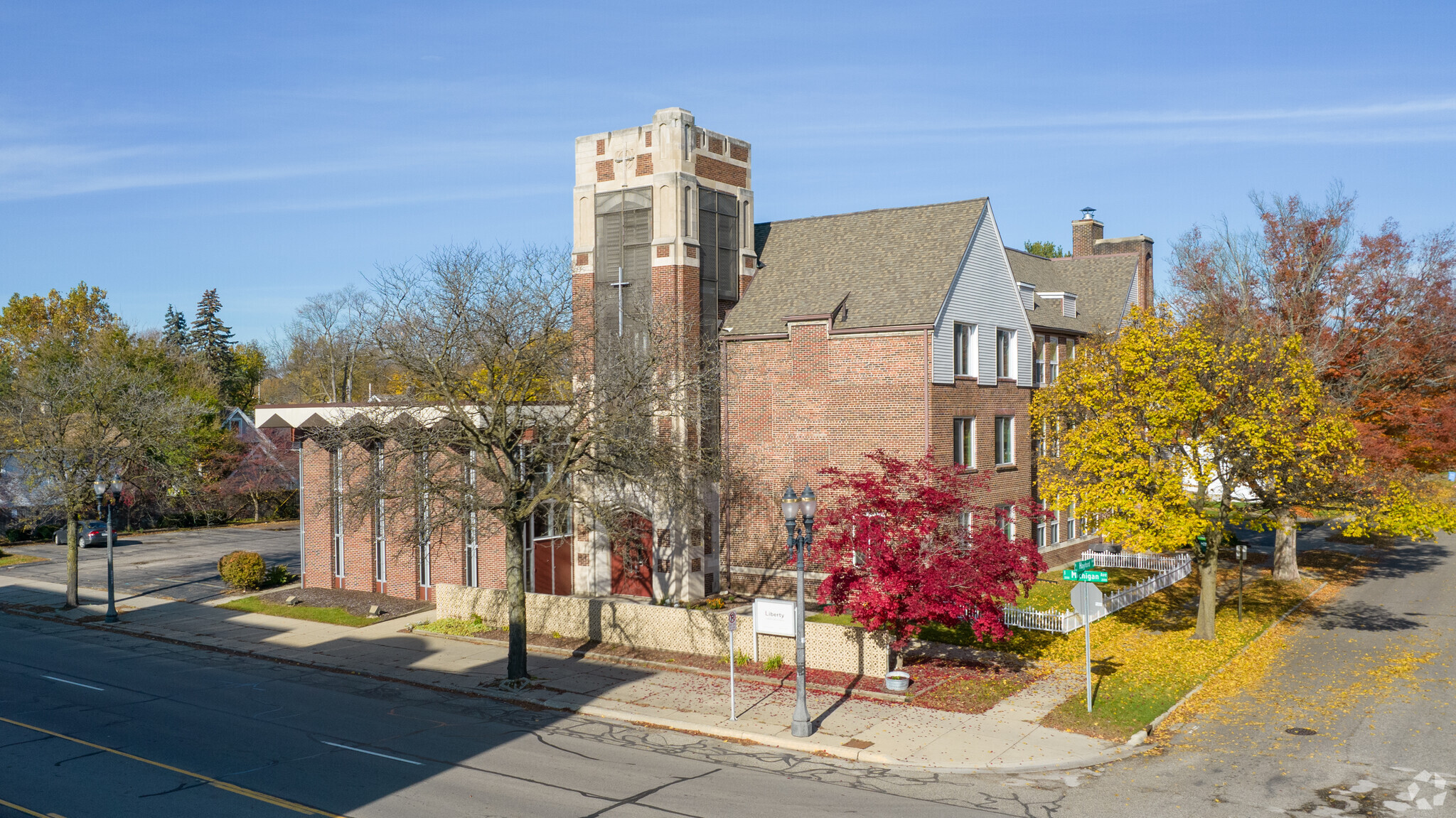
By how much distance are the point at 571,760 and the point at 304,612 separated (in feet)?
63.8

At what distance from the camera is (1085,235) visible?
5269 centimetres

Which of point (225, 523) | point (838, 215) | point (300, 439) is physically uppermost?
point (838, 215)

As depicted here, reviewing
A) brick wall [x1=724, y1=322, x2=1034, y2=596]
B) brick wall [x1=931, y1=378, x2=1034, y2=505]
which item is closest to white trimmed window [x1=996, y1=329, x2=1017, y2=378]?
brick wall [x1=931, y1=378, x2=1034, y2=505]

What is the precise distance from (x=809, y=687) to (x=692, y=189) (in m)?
18.2

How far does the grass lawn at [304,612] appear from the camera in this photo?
3180cm

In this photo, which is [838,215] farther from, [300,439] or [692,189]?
[300,439]

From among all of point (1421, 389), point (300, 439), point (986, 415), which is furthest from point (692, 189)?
point (1421, 389)

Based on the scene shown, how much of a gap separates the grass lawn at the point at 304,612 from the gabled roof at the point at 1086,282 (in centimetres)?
2940

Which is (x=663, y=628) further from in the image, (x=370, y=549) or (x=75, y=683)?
(x=370, y=549)

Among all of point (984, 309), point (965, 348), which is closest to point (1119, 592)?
point (965, 348)

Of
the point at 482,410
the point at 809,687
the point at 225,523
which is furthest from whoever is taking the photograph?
the point at 225,523

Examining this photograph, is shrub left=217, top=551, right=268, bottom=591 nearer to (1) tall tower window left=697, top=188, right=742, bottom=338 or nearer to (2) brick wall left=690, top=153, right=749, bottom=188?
(1) tall tower window left=697, top=188, right=742, bottom=338

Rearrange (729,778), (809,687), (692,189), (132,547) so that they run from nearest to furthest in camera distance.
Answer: (729,778) < (809,687) < (692,189) < (132,547)

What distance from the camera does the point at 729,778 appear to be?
1664 cm
